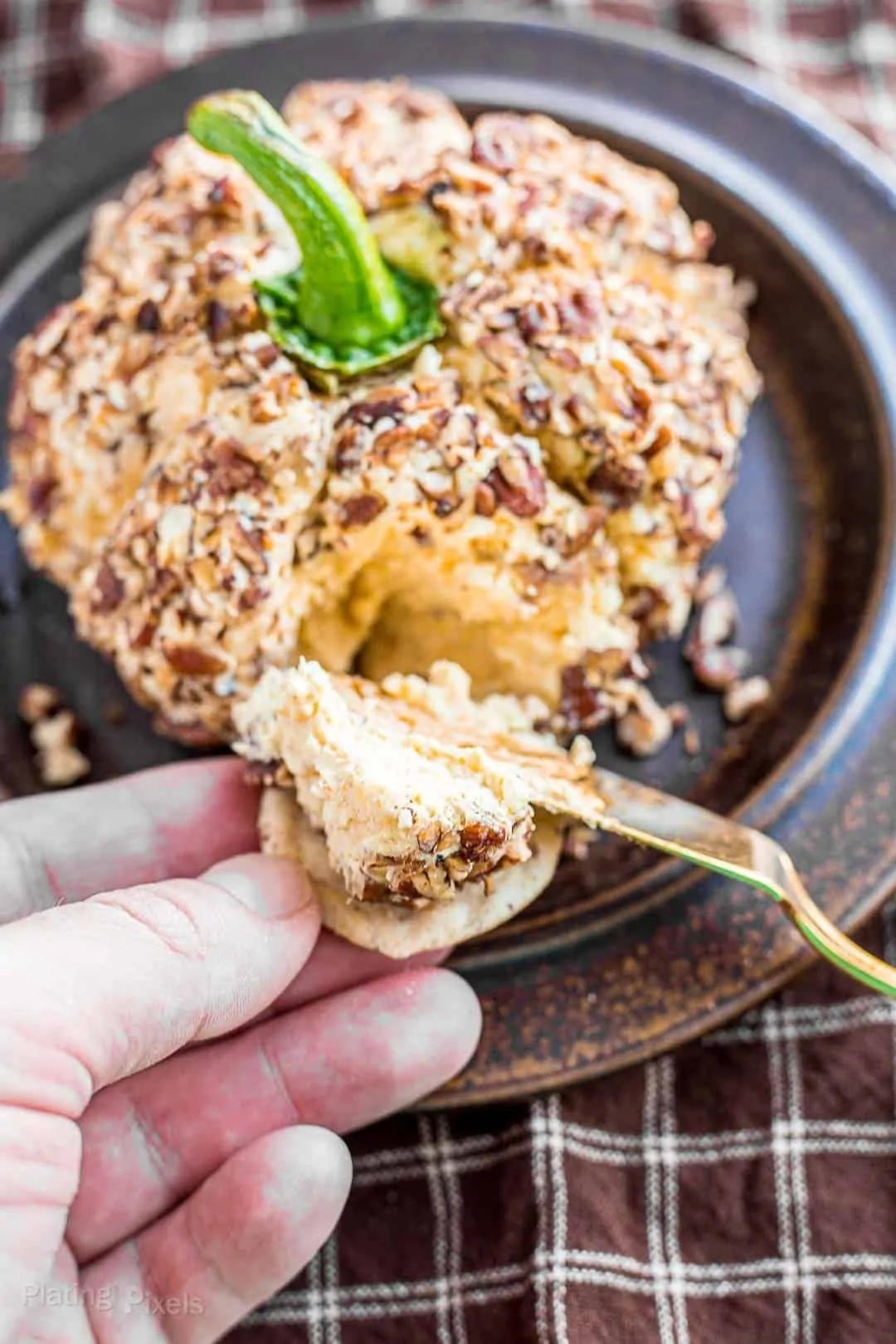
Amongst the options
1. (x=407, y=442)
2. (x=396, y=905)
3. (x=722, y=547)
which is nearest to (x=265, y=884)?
(x=396, y=905)

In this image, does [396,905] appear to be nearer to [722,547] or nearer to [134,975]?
[134,975]

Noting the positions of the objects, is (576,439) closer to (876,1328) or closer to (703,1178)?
(703,1178)

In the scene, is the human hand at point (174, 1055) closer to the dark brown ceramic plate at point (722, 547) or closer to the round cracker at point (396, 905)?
the round cracker at point (396, 905)

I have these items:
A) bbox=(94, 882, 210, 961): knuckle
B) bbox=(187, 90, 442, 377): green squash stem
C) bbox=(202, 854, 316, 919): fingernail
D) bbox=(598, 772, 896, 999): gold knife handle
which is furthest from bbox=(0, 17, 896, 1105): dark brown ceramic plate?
bbox=(187, 90, 442, 377): green squash stem

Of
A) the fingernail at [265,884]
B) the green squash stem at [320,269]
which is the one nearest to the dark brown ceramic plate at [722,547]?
the fingernail at [265,884]

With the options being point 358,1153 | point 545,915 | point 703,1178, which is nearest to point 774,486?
point 545,915

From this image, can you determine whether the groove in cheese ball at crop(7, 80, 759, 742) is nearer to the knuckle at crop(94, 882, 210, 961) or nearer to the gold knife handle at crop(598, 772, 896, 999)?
the gold knife handle at crop(598, 772, 896, 999)

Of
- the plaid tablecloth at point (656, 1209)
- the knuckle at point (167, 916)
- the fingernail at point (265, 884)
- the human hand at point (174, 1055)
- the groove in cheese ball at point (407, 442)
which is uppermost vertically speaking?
the groove in cheese ball at point (407, 442)

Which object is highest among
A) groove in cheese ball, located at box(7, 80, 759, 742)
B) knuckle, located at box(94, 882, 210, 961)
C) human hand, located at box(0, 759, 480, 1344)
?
groove in cheese ball, located at box(7, 80, 759, 742)
